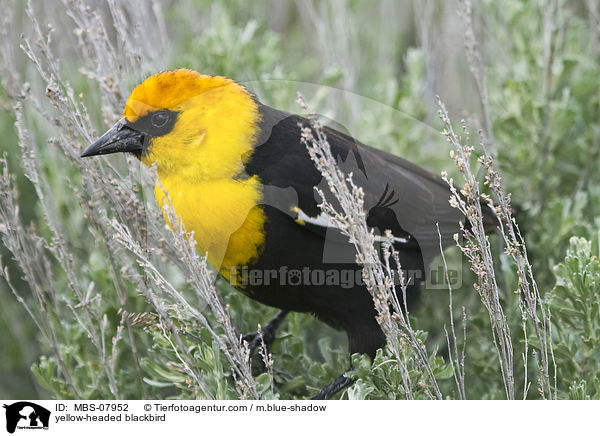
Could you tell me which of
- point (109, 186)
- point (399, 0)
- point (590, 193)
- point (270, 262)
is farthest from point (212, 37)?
point (399, 0)

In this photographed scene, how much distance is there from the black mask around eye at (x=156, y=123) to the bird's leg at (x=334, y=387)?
927 mm

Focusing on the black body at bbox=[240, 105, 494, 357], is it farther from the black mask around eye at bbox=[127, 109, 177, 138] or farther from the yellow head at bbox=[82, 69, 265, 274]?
the black mask around eye at bbox=[127, 109, 177, 138]

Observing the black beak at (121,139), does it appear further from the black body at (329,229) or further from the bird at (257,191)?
the black body at (329,229)

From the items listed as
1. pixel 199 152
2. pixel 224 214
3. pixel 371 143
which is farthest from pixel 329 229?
pixel 371 143

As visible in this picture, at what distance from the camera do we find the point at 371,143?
9.94 ft

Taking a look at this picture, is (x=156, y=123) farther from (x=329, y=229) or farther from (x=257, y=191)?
(x=329, y=229)

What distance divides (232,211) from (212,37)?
5.11 feet

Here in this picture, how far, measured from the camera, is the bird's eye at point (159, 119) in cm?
182

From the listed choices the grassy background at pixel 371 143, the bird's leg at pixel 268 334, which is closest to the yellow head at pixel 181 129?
the grassy background at pixel 371 143
